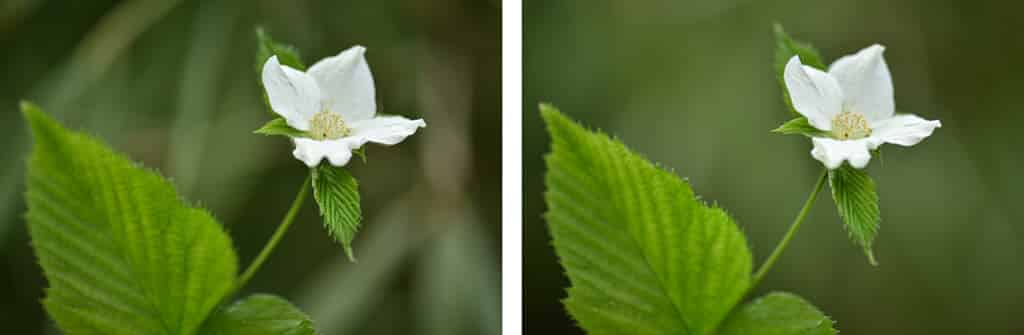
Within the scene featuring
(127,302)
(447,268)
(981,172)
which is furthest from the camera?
(447,268)

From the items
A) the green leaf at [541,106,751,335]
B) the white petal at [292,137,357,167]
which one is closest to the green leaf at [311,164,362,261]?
the white petal at [292,137,357,167]

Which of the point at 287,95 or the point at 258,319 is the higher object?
the point at 287,95

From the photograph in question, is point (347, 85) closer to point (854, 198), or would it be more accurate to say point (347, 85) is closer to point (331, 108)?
point (331, 108)

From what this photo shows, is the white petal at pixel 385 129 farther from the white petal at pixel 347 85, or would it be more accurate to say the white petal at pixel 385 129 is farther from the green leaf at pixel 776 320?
the green leaf at pixel 776 320

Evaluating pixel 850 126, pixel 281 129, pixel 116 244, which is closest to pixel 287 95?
pixel 281 129

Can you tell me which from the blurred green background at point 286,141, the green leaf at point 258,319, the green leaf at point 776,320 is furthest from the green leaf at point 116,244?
the green leaf at point 776,320

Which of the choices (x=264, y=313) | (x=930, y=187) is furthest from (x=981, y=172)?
(x=264, y=313)

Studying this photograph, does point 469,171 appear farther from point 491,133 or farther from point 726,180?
point 726,180

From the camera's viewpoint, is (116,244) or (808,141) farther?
(808,141)

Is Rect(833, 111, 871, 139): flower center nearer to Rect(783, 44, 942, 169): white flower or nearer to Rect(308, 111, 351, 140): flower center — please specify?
Rect(783, 44, 942, 169): white flower
